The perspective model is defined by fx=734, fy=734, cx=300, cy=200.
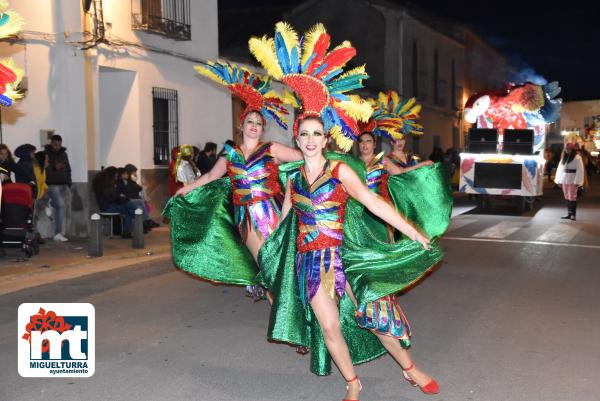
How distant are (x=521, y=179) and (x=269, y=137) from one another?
697 cm

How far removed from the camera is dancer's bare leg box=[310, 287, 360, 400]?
461 centimetres

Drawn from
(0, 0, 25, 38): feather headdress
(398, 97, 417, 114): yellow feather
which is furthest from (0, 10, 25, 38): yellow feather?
(398, 97, 417, 114): yellow feather

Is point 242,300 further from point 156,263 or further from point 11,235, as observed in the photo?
point 11,235

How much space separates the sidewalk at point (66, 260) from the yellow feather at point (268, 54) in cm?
476

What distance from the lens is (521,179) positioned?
18719 mm

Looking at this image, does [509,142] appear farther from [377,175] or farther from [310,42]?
[310,42]

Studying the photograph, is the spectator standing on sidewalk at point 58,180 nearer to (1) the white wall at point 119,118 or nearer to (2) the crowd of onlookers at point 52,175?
(2) the crowd of onlookers at point 52,175

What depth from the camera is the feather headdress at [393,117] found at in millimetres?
9031

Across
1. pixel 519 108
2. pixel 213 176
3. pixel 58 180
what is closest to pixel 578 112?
pixel 519 108

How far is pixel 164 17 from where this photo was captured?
1578 centimetres

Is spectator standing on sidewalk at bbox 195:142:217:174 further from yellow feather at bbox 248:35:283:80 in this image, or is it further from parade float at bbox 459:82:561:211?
yellow feather at bbox 248:35:283:80

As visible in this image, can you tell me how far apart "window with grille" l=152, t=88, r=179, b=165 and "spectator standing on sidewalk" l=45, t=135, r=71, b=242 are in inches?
133

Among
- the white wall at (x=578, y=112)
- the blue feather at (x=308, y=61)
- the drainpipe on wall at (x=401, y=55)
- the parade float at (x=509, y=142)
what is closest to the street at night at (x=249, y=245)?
the blue feather at (x=308, y=61)

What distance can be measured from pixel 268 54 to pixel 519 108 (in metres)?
15.6
